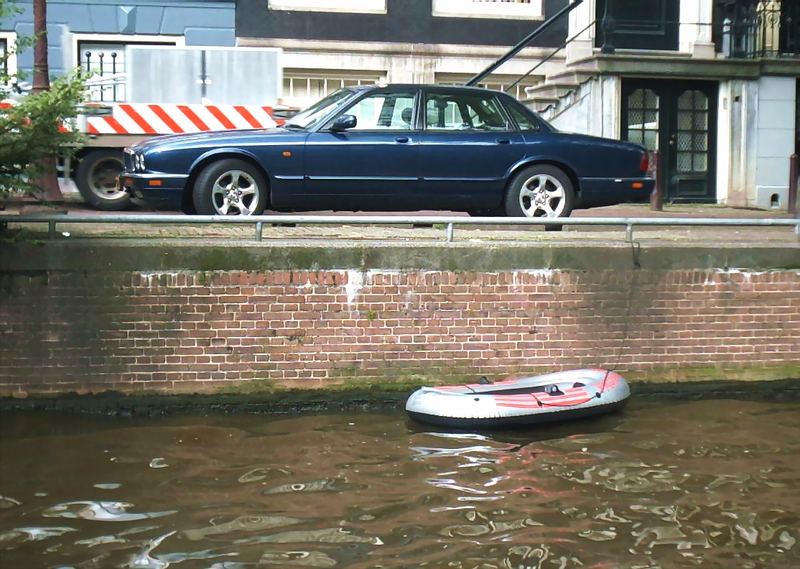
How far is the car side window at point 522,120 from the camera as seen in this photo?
1094cm

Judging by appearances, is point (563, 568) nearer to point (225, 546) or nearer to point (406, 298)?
point (225, 546)

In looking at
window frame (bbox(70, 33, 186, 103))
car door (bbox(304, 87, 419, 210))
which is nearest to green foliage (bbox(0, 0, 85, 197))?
car door (bbox(304, 87, 419, 210))

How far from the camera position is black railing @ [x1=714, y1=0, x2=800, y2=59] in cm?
1902

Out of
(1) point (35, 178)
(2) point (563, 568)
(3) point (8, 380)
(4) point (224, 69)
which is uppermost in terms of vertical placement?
(4) point (224, 69)

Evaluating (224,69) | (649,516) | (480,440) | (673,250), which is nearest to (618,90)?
(224,69)

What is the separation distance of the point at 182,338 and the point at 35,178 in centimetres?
168

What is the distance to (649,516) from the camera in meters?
6.86

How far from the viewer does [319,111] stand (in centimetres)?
1088

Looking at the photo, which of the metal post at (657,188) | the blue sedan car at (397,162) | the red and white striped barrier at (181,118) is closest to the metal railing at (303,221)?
the blue sedan car at (397,162)

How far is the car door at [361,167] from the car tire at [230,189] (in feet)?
1.50

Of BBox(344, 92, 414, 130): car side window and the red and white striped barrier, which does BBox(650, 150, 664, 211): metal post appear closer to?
the red and white striped barrier

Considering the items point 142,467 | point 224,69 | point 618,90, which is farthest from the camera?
point 618,90

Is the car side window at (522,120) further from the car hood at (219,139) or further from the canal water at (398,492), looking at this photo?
the canal water at (398,492)

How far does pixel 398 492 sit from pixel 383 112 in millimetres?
4649
